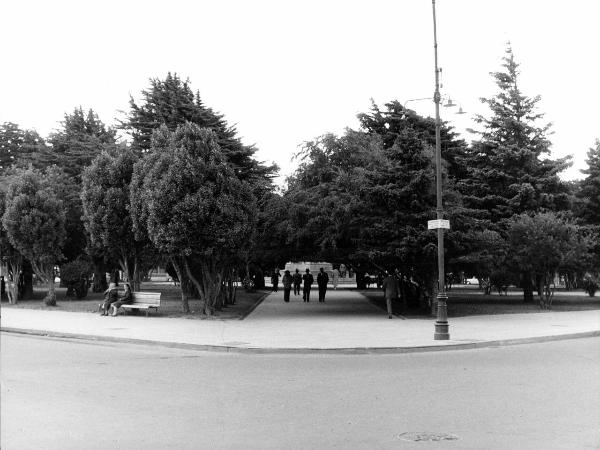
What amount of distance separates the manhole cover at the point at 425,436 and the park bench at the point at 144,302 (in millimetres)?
18699

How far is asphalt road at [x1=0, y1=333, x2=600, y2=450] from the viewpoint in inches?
260

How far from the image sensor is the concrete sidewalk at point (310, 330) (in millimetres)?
15641

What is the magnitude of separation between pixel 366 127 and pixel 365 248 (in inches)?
658

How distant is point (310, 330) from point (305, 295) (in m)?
16.3

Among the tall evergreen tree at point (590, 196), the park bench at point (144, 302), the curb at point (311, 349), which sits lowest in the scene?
the curb at point (311, 349)

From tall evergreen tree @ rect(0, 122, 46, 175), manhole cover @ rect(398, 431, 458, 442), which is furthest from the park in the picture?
tall evergreen tree @ rect(0, 122, 46, 175)

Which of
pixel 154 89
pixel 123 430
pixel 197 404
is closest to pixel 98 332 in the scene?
pixel 197 404

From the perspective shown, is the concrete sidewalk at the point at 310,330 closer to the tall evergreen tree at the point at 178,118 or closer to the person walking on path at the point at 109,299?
the person walking on path at the point at 109,299

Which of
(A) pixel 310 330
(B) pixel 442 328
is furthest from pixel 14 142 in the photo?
(B) pixel 442 328

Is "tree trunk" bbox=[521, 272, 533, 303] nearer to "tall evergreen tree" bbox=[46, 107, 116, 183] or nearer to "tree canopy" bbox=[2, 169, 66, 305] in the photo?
"tree canopy" bbox=[2, 169, 66, 305]

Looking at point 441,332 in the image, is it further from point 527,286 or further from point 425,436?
point 527,286

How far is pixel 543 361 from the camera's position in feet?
42.4

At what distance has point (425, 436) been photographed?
22.2ft

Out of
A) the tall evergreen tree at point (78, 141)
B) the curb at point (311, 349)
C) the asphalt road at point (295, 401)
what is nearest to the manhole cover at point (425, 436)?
the asphalt road at point (295, 401)
